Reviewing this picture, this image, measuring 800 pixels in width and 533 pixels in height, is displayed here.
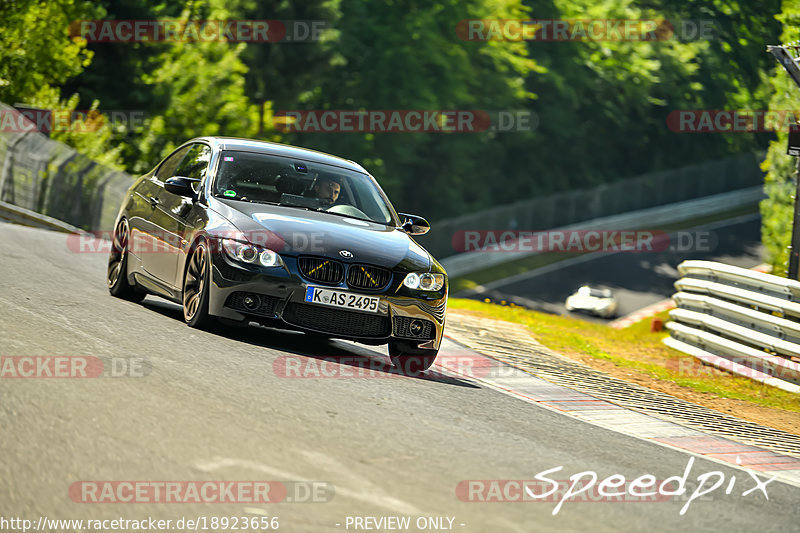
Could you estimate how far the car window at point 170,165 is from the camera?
35.3ft

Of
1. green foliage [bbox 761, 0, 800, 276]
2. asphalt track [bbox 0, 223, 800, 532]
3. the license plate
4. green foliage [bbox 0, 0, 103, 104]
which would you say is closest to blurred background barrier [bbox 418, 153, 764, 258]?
green foliage [bbox 0, 0, 103, 104]

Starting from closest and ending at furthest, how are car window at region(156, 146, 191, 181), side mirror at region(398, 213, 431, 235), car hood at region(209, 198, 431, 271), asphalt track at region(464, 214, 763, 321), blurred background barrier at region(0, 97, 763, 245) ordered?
1. car hood at region(209, 198, 431, 271)
2. side mirror at region(398, 213, 431, 235)
3. car window at region(156, 146, 191, 181)
4. blurred background barrier at region(0, 97, 763, 245)
5. asphalt track at region(464, 214, 763, 321)

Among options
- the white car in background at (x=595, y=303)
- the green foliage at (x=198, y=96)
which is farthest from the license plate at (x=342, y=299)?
the white car in background at (x=595, y=303)

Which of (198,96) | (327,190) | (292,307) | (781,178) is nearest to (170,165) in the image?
(327,190)

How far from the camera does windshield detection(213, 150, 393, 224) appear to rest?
957 cm

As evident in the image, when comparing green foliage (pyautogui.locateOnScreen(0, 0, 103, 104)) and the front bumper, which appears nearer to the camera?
the front bumper

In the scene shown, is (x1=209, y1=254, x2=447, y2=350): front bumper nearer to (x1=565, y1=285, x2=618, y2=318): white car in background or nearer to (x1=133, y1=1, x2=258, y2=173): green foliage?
(x1=133, y1=1, x2=258, y2=173): green foliage

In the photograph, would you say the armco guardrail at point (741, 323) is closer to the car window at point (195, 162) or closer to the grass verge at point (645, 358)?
the grass verge at point (645, 358)

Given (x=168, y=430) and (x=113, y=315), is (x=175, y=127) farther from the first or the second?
(x=168, y=430)

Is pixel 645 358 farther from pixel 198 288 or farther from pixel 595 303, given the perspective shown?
pixel 595 303

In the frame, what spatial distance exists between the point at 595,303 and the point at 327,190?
28736mm

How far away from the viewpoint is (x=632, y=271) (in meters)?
46.8

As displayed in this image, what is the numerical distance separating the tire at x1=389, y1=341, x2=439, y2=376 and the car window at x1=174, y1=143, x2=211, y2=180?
7.75 feet

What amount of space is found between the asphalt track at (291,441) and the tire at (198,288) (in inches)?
5.7
